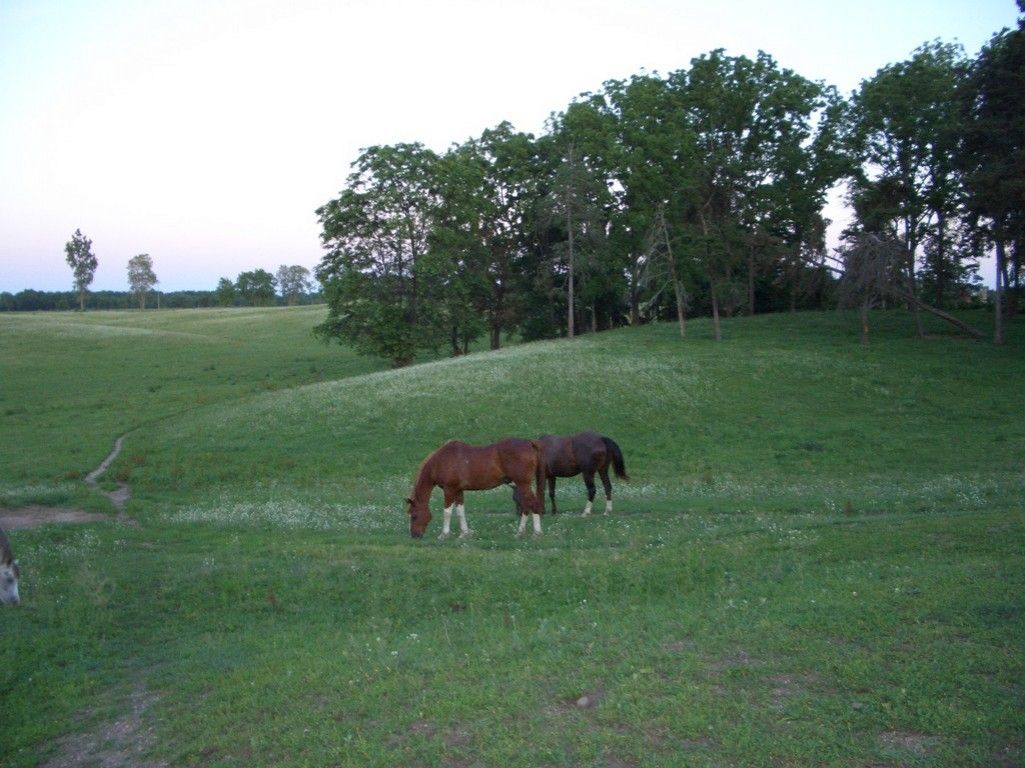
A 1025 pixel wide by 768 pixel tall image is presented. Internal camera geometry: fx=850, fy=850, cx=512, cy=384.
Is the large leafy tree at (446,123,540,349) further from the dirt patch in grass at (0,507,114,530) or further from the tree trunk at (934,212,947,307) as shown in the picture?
the dirt patch in grass at (0,507,114,530)

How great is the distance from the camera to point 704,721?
7.14 m

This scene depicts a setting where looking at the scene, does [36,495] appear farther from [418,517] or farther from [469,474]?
[469,474]

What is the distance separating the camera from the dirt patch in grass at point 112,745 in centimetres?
810

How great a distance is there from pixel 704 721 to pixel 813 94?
220ft

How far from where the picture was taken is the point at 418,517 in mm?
17641

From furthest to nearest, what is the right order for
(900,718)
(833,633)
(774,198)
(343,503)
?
(774,198) < (343,503) < (833,633) < (900,718)

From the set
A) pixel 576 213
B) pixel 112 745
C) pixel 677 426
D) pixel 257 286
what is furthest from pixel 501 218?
pixel 257 286

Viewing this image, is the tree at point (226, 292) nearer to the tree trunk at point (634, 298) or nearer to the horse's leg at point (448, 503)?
the tree trunk at point (634, 298)

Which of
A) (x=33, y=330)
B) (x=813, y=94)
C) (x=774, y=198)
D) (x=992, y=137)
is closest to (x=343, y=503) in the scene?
(x=992, y=137)

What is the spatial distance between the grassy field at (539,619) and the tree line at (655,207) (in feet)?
101

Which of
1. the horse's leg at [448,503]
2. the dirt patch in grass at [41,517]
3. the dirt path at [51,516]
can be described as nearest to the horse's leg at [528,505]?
the horse's leg at [448,503]

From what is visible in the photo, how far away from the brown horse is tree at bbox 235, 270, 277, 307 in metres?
145

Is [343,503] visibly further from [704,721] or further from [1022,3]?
[1022,3]

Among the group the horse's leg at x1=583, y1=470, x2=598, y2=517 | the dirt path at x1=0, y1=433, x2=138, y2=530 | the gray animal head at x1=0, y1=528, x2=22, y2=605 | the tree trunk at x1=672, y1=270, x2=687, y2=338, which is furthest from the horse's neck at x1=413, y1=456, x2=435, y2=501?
the tree trunk at x1=672, y1=270, x2=687, y2=338
